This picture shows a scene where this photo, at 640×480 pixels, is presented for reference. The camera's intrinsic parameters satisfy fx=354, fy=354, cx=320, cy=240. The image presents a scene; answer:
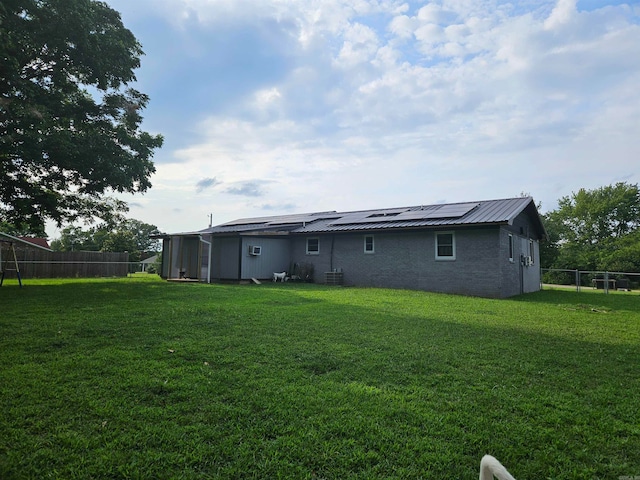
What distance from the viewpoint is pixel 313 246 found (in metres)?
17.9

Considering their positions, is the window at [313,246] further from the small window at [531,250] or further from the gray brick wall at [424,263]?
the small window at [531,250]

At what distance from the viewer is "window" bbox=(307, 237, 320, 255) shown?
1772 cm

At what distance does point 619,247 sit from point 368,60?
31.2 metres

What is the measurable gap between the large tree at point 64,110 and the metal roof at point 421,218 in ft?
18.1

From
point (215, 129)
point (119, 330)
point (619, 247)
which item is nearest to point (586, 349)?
point (119, 330)

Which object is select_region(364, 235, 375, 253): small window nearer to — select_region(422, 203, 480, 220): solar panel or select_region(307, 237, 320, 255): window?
select_region(422, 203, 480, 220): solar panel

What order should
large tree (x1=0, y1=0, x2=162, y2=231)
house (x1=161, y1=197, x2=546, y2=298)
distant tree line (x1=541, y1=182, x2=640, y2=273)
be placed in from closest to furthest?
large tree (x1=0, y1=0, x2=162, y2=231) < house (x1=161, y1=197, x2=546, y2=298) < distant tree line (x1=541, y1=182, x2=640, y2=273)

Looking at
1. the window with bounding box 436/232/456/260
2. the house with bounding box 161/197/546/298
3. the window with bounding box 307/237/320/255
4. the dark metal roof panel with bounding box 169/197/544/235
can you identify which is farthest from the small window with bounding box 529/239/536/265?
the window with bounding box 307/237/320/255

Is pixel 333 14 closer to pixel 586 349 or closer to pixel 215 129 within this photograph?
pixel 215 129

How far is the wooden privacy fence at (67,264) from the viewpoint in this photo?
18.9 meters

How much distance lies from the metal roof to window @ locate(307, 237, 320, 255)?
1.88 ft

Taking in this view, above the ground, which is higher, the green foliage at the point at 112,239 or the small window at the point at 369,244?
the green foliage at the point at 112,239

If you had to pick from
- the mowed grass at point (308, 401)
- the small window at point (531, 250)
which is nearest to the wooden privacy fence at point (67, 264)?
the mowed grass at point (308, 401)

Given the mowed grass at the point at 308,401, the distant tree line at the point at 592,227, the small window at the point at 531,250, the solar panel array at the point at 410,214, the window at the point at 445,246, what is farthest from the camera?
the distant tree line at the point at 592,227
